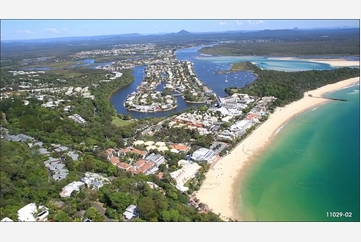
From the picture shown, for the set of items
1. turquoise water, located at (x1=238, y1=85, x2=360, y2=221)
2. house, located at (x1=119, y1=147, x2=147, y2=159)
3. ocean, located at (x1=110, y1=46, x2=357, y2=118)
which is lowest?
turquoise water, located at (x1=238, y1=85, x2=360, y2=221)

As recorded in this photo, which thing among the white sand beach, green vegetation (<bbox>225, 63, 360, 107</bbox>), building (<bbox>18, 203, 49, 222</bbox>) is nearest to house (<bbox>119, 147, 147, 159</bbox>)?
building (<bbox>18, 203, 49, 222</bbox>)

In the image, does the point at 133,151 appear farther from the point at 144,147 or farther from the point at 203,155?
the point at 203,155

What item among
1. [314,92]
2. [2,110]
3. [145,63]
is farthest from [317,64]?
[2,110]

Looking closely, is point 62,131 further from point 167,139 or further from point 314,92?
point 314,92

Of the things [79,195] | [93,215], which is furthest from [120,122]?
[93,215]

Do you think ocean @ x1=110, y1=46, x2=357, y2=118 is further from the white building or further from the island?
the white building

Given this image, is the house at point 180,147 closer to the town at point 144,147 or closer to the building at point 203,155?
the town at point 144,147
